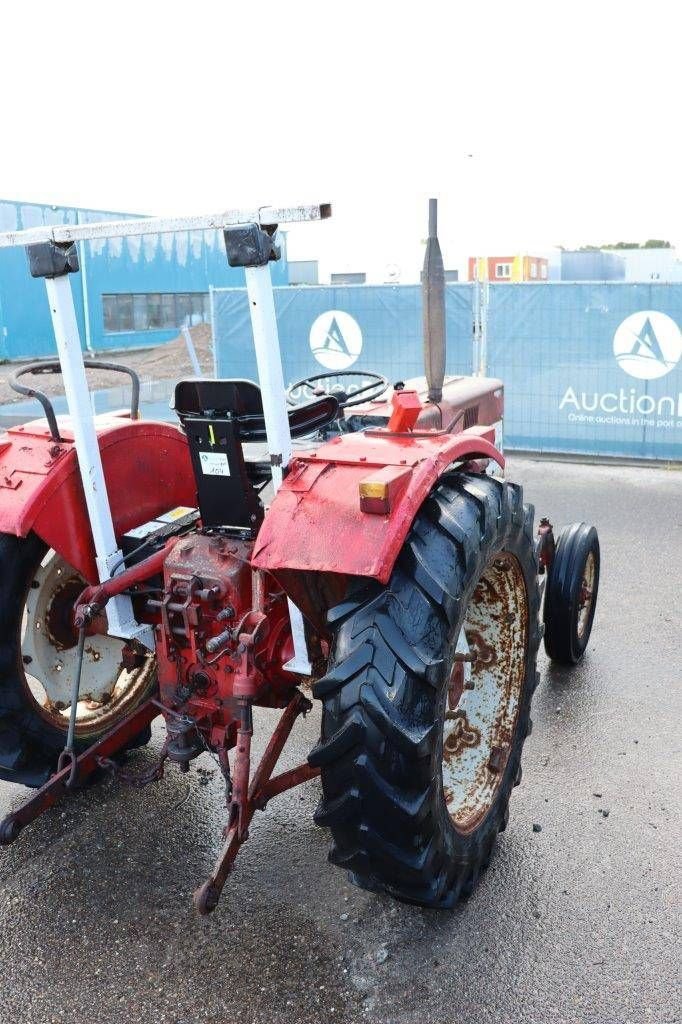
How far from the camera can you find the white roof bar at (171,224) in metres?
2.28

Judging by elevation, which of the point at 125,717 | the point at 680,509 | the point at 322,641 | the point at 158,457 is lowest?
the point at 680,509

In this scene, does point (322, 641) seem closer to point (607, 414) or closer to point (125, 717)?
point (125, 717)

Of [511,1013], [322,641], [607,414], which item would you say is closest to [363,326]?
[607,414]

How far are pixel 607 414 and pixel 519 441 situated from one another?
951 mm

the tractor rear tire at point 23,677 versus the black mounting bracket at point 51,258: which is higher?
the black mounting bracket at point 51,258

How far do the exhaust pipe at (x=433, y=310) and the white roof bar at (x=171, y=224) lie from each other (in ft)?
5.73

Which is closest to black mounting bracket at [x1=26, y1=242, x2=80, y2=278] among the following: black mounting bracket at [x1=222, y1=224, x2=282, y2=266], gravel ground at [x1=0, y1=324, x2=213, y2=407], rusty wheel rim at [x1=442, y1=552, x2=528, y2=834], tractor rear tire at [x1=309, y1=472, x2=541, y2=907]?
black mounting bracket at [x1=222, y1=224, x2=282, y2=266]

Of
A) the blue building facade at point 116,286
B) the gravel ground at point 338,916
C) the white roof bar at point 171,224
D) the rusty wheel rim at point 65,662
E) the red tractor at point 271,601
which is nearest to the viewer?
the white roof bar at point 171,224

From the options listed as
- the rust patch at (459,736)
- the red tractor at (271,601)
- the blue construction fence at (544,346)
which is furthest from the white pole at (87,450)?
the blue construction fence at (544,346)

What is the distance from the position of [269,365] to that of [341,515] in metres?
0.44

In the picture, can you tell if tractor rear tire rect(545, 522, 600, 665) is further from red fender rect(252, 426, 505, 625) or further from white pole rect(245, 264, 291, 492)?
white pole rect(245, 264, 291, 492)

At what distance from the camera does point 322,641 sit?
2918 mm

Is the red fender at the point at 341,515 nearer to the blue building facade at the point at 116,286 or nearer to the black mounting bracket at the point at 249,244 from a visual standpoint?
the black mounting bracket at the point at 249,244

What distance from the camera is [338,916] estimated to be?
285 centimetres
